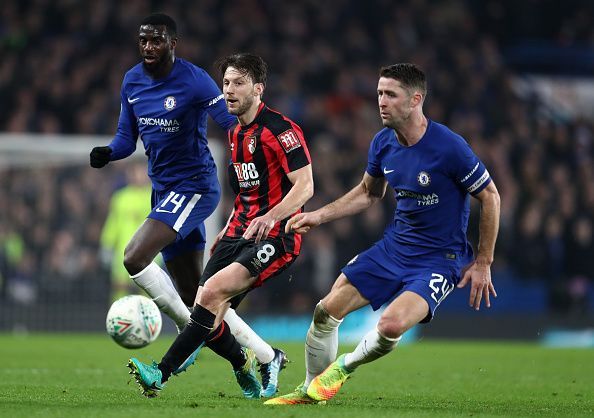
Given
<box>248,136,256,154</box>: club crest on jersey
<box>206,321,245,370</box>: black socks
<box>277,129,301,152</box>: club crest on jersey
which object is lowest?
<box>206,321,245,370</box>: black socks

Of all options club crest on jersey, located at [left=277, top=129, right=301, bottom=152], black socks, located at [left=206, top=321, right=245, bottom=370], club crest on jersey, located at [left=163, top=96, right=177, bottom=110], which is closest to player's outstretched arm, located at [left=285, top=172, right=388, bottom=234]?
club crest on jersey, located at [left=277, top=129, right=301, bottom=152]

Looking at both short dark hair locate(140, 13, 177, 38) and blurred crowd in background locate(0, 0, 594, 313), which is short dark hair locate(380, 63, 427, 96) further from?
blurred crowd in background locate(0, 0, 594, 313)

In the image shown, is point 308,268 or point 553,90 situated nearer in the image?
point 308,268

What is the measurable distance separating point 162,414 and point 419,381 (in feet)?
12.7

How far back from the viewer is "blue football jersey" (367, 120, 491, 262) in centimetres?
682

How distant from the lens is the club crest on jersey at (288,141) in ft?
23.1

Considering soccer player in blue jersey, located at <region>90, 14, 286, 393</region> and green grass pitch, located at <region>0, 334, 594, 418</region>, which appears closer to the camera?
green grass pitch, located at <region>0, 334, 594, 418</region>

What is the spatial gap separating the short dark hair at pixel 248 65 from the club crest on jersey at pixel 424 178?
122 cm

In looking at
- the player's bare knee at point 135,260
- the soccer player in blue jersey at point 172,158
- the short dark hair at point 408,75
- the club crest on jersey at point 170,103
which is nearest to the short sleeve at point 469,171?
the short dark hair at point 408,75

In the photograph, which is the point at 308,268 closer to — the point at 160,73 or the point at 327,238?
the point at 327,238

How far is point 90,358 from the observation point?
37.3ft

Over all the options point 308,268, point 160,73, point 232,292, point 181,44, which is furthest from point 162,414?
point 181,44

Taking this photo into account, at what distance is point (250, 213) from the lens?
7207 millimetres

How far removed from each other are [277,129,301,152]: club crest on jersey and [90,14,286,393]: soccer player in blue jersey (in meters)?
0.54
